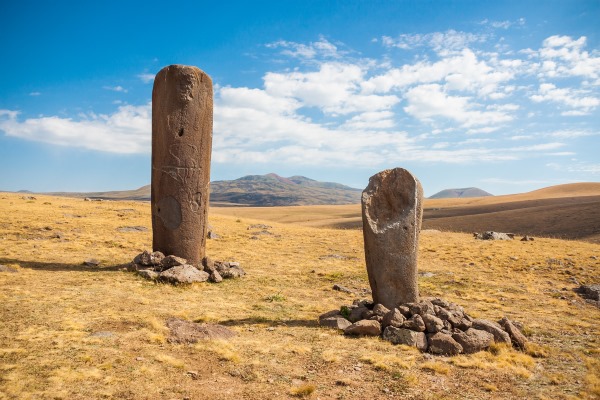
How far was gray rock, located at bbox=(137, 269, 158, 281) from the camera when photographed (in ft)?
49.5

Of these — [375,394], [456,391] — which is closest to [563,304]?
[456,391]

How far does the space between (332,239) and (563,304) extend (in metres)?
19.1

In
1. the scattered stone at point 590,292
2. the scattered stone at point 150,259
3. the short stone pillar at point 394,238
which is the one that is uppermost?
the short stone pillar at point 394,238

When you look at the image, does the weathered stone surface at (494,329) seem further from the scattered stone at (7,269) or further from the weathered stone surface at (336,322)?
the scattered stone at (7,269)

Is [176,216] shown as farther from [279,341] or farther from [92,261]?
[279,341]

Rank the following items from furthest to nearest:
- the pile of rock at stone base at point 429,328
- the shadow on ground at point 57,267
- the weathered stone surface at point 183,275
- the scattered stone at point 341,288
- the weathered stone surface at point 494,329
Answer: the scattered stone at point 341,288 → the shadow on ground at point 57,267 → the weathered stone surface at point 183,275 → the weathered stone surface at point 494,329 → the pile of rock at stone base at point 429,328

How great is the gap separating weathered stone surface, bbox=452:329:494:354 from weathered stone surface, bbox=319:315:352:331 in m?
2.86

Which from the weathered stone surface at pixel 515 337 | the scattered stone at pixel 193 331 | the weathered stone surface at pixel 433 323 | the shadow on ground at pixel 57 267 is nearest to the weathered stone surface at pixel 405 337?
the weathered stone surface at pixel 433 323

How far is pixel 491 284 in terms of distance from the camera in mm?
18531

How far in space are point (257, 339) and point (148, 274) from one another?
7180 mm

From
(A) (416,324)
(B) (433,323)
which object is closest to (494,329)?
(B) (433,323)

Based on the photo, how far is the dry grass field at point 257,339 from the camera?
730 centimetres

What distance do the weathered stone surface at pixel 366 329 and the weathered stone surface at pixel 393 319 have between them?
0.23m

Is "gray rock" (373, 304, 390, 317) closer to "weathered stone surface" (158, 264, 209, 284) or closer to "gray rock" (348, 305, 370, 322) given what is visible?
"gray rock" (348, 305, 370, 322)
